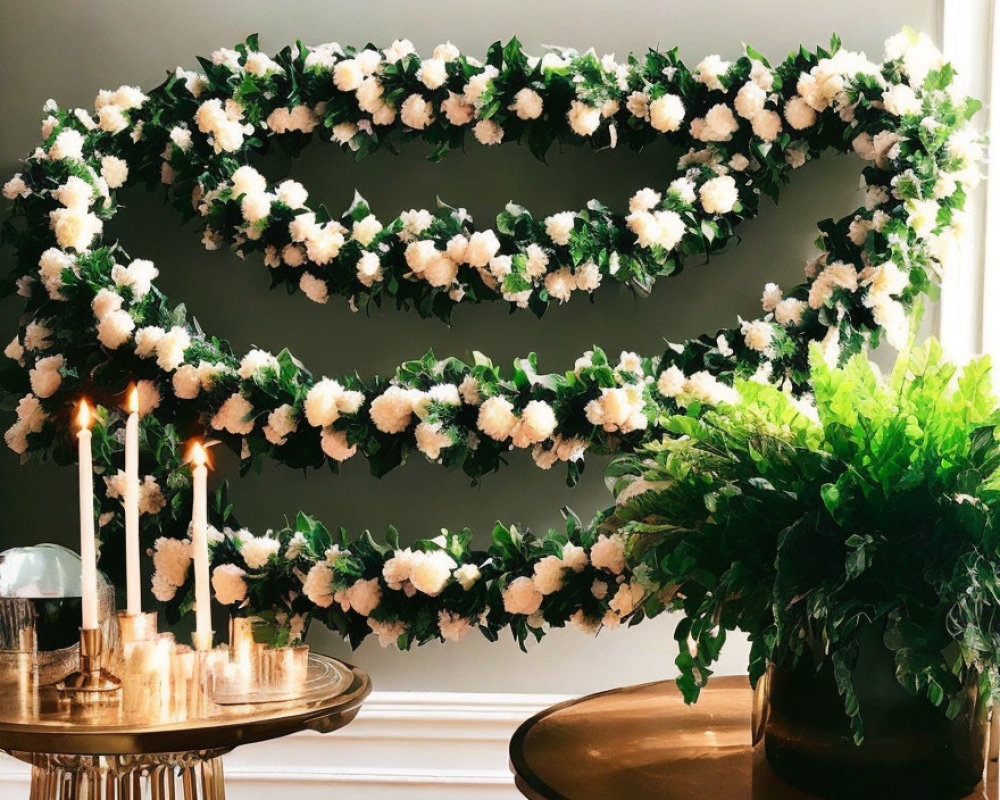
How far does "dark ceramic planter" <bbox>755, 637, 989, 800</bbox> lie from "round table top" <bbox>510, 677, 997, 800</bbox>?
1.6 inches

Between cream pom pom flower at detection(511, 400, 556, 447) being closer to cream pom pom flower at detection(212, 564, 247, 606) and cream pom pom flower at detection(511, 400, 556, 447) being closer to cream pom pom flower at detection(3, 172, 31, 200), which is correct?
cream pom pom flower at detection(212, 564, 247, 606)

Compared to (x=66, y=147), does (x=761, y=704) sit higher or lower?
lower

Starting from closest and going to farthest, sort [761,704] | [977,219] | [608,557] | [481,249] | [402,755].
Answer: [761,704]
[608,557]
[481,249]
[977,219]
[402,755]

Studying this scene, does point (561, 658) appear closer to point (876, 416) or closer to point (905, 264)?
point (905, 264)


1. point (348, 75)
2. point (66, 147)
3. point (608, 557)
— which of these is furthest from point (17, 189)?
point (608, 557)

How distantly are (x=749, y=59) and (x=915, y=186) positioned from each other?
0.36 meters

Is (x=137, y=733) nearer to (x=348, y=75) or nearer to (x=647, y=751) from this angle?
(x=647, y=751)

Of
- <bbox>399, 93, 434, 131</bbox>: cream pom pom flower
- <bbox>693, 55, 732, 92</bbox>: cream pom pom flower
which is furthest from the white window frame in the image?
<bbox>399, 93, 434, 131</bbox>: cream pom pom flower

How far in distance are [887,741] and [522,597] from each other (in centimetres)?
79

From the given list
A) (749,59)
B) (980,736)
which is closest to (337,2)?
(749,59)

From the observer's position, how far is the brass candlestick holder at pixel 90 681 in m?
1.30

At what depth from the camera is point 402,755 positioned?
203 cm

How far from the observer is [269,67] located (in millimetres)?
1876

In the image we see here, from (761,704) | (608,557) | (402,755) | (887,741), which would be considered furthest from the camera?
(402,755)
